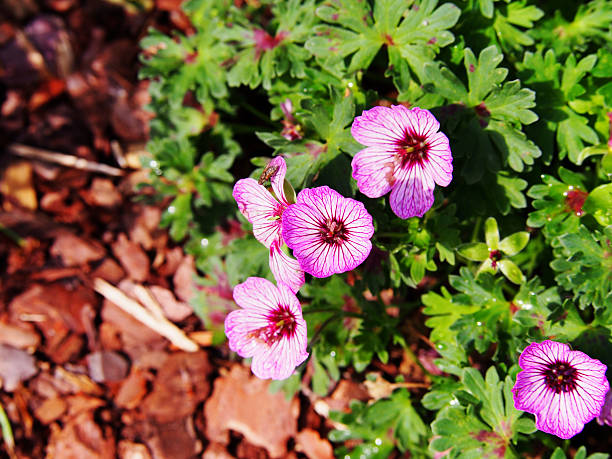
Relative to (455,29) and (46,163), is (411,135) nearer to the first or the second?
(455,29)

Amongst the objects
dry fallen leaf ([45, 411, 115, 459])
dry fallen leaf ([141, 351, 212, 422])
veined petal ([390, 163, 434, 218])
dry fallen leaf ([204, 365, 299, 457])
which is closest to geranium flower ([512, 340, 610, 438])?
veined petal ([390, 163, 434, 218])

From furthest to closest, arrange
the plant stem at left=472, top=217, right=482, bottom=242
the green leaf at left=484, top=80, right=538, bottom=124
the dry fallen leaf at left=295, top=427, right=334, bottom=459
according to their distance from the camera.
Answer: the dry fallen leaf at left=295, top=427, right=334, bottom=459, the plant stem at left=472, top=217, right=482, bottom=242, the green leaf at left=484, top=80, right=538, bottom=124

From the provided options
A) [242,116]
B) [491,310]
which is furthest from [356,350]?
[242,116]

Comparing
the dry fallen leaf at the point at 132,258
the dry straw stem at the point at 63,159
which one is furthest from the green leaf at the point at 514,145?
the dry straw stem at the point at 63,159

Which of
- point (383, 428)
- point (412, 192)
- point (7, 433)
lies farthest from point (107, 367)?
point (412, 192)

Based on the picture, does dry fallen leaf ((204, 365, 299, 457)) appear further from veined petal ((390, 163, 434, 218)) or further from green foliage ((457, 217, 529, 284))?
veined petal ((390, 163, 434, 218))

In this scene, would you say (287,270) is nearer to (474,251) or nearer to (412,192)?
(412,192)
